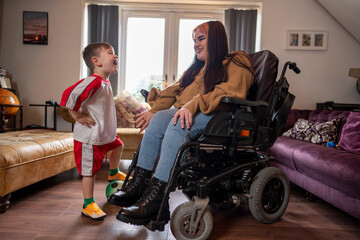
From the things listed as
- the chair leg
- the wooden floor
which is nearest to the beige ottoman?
the chair leg

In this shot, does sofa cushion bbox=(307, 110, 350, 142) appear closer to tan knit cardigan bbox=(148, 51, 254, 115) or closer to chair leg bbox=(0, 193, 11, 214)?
tan knit cardigan bbox=(148, 51, 254, 115)

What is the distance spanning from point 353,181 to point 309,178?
497 millimetres

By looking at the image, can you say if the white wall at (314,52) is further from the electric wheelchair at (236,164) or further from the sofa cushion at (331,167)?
the electric wheelchair at (236,164)

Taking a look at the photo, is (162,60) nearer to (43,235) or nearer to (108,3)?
(108,3)

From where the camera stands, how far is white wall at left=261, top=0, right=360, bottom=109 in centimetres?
376

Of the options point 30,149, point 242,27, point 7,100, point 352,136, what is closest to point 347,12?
point 242,27

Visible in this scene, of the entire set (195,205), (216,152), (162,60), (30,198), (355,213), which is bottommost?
(30,198)

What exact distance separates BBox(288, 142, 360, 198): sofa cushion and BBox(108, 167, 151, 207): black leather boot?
1.05 metres

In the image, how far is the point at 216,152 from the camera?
4.17ft

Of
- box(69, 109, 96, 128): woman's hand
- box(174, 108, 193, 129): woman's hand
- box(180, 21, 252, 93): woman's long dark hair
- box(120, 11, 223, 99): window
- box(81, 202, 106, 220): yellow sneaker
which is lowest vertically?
box(81, 202, 106, 220): yellow sneaker

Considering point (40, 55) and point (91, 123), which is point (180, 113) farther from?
point (40, 55)

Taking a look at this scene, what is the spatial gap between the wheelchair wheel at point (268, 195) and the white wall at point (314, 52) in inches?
111

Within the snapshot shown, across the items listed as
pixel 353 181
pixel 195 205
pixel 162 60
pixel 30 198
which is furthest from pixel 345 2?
pixel 30 198

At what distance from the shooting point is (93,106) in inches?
55.2
